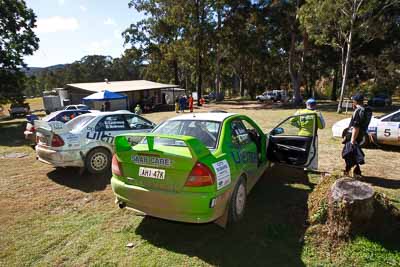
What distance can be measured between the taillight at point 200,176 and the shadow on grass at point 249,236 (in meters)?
0.85

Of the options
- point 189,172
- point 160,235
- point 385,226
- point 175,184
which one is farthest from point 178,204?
point 385,226

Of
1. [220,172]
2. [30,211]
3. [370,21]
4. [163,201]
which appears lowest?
[30,211]

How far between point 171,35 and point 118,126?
3342 cm

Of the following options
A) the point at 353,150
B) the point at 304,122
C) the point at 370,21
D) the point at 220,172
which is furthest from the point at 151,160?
the point at 370,21

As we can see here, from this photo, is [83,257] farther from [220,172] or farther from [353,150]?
[353,150]

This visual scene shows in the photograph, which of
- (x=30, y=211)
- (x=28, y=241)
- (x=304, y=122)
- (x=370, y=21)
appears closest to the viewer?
(x=28, y=241)

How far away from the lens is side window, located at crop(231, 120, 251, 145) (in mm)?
4400

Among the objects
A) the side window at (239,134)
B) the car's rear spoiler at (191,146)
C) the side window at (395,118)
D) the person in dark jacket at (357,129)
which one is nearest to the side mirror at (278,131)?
the side window at (239,134)

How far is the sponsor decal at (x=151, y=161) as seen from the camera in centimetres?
346

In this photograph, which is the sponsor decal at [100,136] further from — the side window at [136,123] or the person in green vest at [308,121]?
the person in green vest at [308,121]

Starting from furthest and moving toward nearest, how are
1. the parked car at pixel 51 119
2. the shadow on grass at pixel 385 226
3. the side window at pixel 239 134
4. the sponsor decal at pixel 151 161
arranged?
the parked car at pixel 51 119
the side window at pixel 239 134
the sponsor decal at pixel 151 161
the shadow on grass at pixel 385 226

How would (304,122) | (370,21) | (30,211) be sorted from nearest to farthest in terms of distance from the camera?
(30,211), (304,122), (370,21)

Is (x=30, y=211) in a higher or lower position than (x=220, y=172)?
lower

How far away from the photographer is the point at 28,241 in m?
3.73
